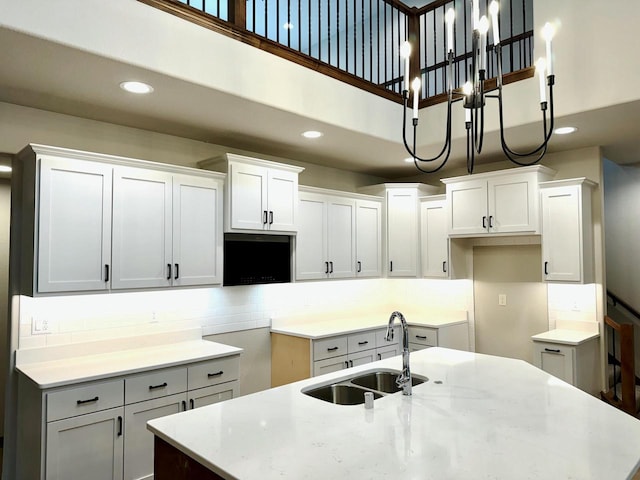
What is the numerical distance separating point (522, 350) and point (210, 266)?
11.0 ft

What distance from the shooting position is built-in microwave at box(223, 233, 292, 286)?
377 centimetres

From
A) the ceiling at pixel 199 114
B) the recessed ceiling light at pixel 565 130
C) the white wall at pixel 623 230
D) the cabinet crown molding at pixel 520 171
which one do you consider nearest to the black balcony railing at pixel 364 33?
the ceiling at pixel 199 114

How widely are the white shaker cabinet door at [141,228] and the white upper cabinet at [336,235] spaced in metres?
1.34

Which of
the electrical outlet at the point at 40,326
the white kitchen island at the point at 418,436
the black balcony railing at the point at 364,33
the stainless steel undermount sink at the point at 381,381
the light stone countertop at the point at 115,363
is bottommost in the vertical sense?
the stainless steel undermount sink at the point at 381,381

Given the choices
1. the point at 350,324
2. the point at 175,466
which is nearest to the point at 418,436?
the point at 175,466

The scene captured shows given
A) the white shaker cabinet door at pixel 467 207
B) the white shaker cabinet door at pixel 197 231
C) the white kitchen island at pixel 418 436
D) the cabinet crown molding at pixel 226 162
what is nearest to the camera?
the white kitchen island at pixel 418 436

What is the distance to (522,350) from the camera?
4758 mm

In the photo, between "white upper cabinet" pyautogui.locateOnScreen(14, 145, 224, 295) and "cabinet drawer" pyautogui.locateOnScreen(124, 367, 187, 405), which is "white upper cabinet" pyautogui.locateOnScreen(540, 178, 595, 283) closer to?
"white upper cabinet" pyautogui.locateOnScreen(14, 145, 224, 295)

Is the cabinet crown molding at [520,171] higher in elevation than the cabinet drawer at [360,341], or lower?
higher

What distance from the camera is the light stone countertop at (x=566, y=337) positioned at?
3870mm

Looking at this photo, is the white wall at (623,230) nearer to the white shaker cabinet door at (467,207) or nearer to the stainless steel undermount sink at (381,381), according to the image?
the white shaker cabinet door at (467,207)

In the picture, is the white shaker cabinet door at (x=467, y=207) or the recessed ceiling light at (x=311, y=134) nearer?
the recessed ceiling light at (x=311, y=134)

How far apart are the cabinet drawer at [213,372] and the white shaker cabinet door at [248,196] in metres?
1.07

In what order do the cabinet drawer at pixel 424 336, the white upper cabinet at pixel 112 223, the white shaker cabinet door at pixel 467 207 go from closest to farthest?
the white upper cabinet at pixel 112 223 → the white shaker cabinet door at pixel 467 207 → the cabinet drawer at pixel 424 336
